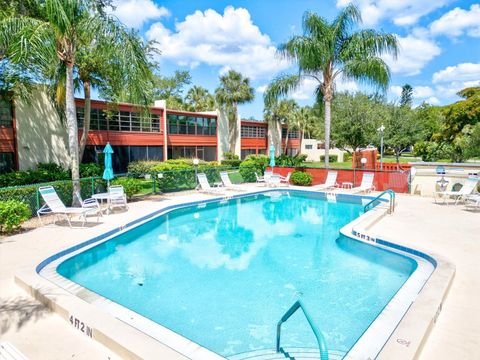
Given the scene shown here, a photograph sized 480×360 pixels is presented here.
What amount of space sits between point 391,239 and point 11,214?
9.80 metres

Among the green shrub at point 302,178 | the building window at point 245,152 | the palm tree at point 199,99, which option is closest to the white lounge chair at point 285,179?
the green shrub at point 302,178

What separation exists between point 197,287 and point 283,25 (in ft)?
56.4

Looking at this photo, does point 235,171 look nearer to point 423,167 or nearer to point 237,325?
point 423,167

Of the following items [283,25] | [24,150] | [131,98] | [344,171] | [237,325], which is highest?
[283,25]

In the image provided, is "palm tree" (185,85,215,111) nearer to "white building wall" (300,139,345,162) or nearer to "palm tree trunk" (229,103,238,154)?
"palm tree trunk" (229,103,238,154)

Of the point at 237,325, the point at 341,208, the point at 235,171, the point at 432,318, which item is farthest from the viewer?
the point at 235,171

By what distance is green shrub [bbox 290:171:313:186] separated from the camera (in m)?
18.9

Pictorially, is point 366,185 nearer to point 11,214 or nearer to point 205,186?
point 205,186

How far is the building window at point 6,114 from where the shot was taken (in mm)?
17797

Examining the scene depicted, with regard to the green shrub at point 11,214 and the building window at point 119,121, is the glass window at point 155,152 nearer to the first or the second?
the building window at point 119,121

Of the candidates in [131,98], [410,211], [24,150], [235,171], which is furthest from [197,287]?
[24,150]

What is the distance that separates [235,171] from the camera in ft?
66.1

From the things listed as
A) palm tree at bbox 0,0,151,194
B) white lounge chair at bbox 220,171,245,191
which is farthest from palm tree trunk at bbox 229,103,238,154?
palm tree at bbox 0,0,151,194

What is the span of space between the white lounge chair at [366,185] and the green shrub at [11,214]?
546 inches
